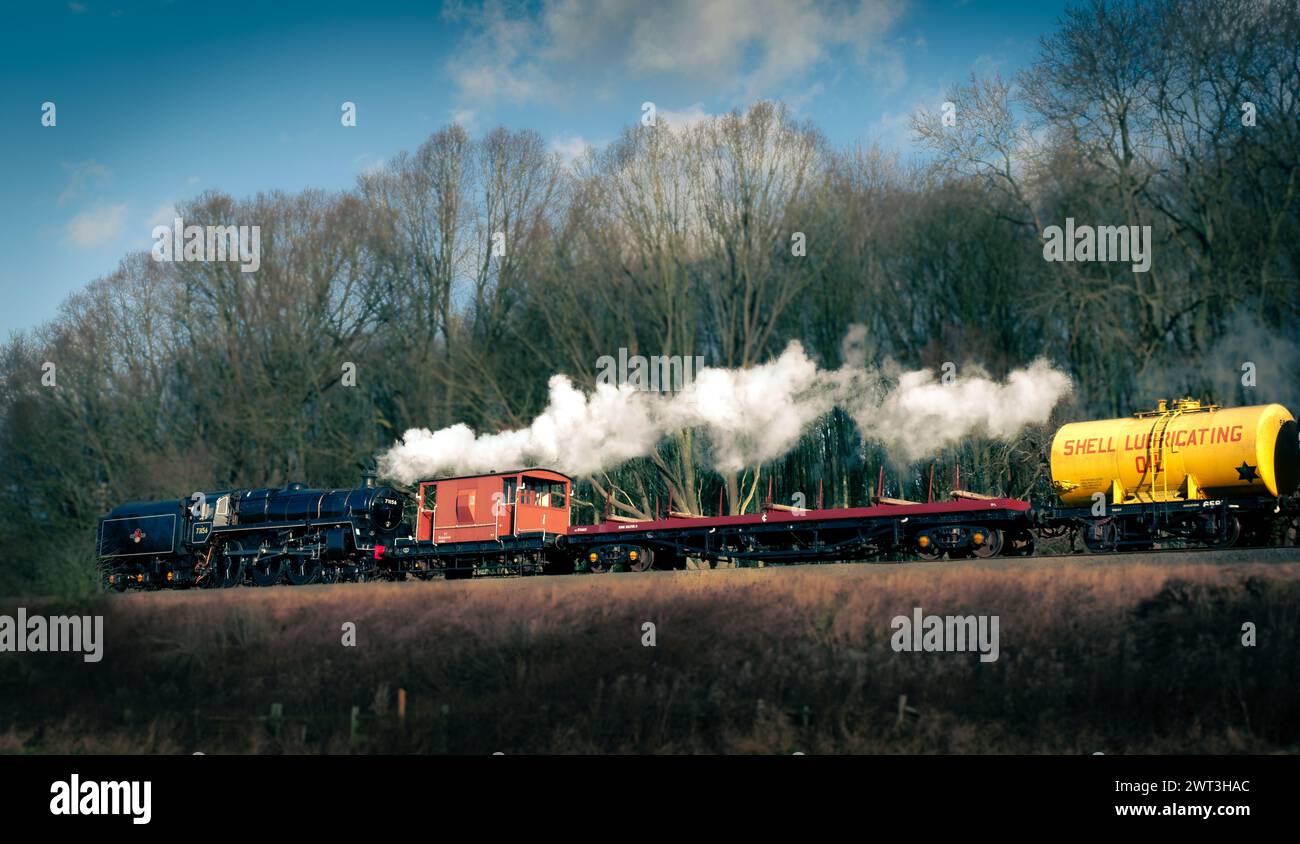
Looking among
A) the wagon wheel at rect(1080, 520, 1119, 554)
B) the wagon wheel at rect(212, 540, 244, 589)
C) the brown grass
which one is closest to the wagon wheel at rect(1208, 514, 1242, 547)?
the wagon wheel at rect(1080, 520, 1119, 554)

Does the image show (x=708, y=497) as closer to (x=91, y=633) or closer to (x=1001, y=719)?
(x=91, y=633)

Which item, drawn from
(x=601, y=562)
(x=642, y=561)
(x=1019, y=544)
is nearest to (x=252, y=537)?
(x=601, y=562)

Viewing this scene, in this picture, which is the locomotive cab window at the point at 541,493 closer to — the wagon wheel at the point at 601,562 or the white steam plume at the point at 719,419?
the wagon wheel at the point at 601,562

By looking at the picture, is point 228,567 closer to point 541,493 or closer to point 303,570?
point 303,570

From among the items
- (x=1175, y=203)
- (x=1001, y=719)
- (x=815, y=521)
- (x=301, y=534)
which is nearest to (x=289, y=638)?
(x=301, y=534)

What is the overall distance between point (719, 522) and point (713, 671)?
20.9 ft

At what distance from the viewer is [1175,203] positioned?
36.7m

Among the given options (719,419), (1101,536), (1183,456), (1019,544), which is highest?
(719,419)

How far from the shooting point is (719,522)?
28375 mm

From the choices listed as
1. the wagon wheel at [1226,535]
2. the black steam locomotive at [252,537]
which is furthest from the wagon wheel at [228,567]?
the wagon wheel at [1226,535]

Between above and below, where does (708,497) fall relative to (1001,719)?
above

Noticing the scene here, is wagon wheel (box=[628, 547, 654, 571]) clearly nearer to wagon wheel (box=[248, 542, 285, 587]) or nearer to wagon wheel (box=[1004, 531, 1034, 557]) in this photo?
wagon wheel (box=[1004, 531, 1034, 557])
